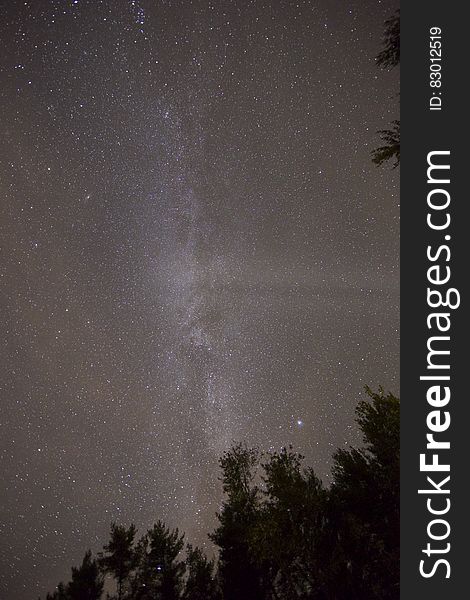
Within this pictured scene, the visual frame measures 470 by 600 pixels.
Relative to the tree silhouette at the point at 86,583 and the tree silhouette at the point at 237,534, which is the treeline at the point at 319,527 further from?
the tree silhouette at the point at 86,583

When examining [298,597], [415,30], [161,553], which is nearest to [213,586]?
[161,553]

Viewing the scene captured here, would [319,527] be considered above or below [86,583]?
above

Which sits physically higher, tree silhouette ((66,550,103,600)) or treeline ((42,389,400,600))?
treeline ((42,389,400,600))

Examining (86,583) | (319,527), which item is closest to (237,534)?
(319,527)

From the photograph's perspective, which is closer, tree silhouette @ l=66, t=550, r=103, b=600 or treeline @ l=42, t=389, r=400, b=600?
treeline @ l=42, t=389, r=400, b=600

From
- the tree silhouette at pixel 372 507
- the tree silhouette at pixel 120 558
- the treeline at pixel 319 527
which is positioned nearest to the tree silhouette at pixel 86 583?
the tree silhouette at pixel 120 558

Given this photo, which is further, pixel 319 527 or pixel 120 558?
pixel 120 558

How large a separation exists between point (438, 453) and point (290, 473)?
47.2 ft

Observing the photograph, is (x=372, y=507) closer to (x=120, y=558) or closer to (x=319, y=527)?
(x=319, y=527)

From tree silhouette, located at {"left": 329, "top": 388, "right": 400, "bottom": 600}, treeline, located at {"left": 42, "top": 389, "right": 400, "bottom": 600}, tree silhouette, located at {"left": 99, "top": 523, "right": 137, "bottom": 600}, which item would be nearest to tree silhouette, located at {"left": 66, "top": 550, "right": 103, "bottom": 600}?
tree silhouette, located at {"left": 99, "top": 523, "right": 137, "bottom": 600}

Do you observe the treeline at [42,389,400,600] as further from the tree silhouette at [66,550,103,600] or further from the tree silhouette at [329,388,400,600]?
the tree silhouette at [66,550,103,600]

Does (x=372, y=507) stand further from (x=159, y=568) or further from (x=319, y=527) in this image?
(x=159, y=568)

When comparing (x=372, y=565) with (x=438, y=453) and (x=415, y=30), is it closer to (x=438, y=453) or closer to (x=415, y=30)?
(x=438, y=453)

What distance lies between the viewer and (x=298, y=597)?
15.7m
